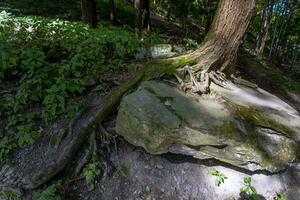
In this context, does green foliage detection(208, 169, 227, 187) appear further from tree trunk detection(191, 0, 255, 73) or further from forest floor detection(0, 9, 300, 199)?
tree trunk detection(191, 0, 255, 73)

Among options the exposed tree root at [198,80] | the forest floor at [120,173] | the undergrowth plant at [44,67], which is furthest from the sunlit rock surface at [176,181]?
the undergrowth plant at [44,67]

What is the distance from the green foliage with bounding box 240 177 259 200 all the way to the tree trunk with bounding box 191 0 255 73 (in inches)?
70.5

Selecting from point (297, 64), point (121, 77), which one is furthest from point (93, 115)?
point (297, 64)

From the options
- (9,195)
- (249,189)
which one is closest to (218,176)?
(249,189)

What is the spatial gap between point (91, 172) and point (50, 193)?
0.52m

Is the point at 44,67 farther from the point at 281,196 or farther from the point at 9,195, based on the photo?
the point at 281,196

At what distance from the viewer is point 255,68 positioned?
8.25m

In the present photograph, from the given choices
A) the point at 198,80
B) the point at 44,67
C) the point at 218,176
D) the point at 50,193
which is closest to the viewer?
the point at 50,193

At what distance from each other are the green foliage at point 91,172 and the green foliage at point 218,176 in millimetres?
1429

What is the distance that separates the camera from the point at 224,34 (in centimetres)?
416

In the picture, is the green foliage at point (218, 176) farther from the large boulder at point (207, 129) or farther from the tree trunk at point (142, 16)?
the tree trunk at point (142, 16)

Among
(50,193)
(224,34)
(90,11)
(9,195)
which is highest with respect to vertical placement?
(224,34)

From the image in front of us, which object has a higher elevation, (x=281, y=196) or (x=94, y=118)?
(x=94, y=118)

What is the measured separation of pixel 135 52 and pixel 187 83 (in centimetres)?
200
